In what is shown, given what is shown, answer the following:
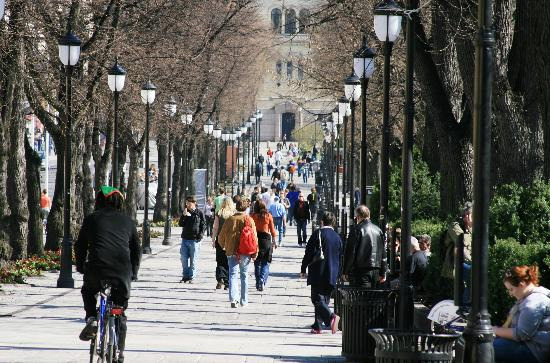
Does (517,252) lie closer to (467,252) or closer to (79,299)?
(467,252)

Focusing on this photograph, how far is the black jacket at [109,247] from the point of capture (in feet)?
37.5

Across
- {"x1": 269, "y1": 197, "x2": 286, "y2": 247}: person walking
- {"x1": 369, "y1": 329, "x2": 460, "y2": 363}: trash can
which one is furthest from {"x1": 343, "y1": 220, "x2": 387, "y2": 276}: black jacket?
{"x1": 269, "y1": 197, "x2": 286, "y2": 247}: person walking

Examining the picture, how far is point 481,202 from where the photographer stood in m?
9.18

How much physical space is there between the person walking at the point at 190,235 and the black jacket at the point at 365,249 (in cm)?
944

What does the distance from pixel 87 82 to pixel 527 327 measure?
23.7 m

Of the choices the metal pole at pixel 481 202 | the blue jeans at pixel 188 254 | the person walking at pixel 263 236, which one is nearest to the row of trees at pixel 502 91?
the person walking at pixel 263 236

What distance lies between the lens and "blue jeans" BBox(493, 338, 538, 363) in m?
10.4

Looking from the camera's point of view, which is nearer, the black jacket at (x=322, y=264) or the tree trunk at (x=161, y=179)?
the black jacket at (x=322, y=264)

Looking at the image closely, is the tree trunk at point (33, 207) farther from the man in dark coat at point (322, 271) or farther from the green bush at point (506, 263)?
the green bush at point (506, 263)

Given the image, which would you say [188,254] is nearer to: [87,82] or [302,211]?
[87,82]

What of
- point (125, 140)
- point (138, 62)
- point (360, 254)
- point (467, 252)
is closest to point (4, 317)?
point (360, 254)

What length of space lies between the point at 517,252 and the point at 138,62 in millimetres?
23709

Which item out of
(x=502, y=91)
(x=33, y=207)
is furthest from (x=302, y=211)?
(x=502, y=91)

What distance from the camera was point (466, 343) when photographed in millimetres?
9102
